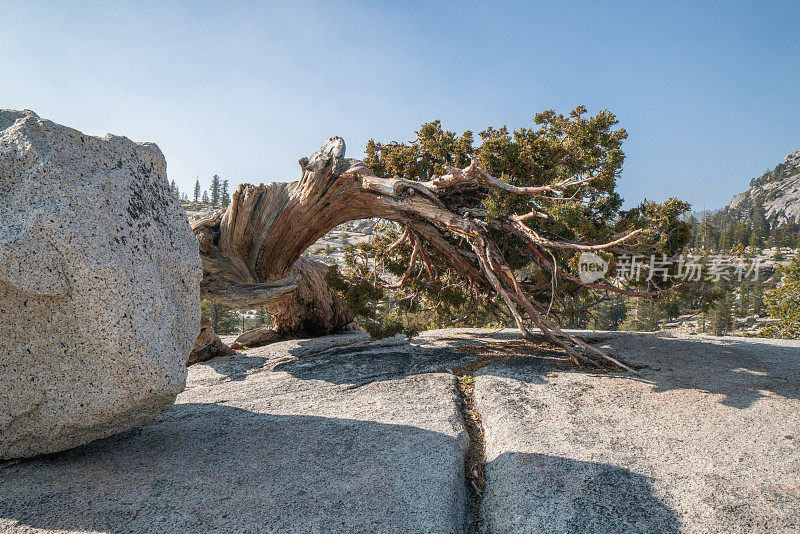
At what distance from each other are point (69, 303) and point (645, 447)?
4754mm

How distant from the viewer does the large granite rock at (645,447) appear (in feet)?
9.65

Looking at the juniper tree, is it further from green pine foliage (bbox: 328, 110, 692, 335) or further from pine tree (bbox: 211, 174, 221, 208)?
pine tree (bbox: 211, 174, 221, 208)

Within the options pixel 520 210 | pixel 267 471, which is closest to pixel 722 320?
pixel 520 210

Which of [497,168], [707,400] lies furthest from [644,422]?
[497,168]

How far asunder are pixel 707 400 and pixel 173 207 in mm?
6103

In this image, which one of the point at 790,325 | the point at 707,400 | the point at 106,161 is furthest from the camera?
the point at 790,325

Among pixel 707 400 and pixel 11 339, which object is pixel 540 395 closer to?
pixel 707 400

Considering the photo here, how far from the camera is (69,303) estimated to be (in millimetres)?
3051

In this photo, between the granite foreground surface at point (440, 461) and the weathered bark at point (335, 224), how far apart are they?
230 centimetres

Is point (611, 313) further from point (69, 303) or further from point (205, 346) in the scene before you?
point (69, 303)

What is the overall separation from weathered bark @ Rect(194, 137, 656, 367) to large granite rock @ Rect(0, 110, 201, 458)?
4730 millimetres

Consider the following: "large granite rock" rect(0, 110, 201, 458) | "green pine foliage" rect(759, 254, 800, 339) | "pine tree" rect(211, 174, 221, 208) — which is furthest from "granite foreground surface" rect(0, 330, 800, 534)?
"pine tree" rect(211, 174, 221, 208)

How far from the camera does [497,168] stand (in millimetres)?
7598

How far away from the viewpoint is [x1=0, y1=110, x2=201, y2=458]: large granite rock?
2.98 metres
